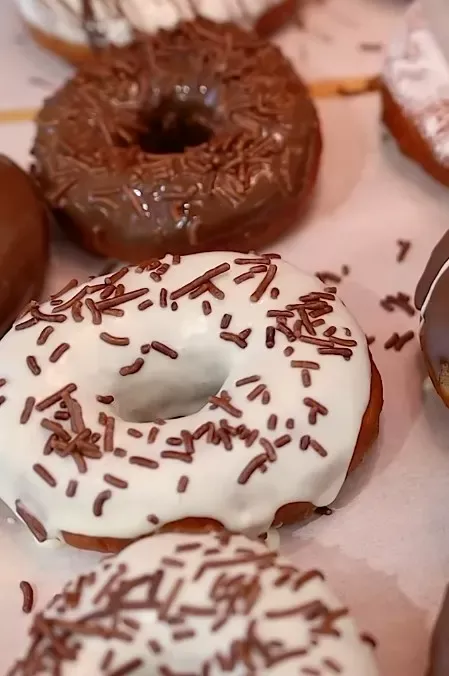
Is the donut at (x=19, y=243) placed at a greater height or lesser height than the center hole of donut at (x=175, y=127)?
lesser

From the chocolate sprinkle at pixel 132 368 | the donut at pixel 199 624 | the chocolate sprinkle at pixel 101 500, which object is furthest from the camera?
the chocolate sprinkle at pixel 132 368

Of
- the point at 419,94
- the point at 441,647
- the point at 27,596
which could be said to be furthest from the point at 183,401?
the point at 419,94

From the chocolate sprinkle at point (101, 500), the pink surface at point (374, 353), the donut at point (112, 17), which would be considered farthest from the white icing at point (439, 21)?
the chocolate sprinkle at point (101, 500)

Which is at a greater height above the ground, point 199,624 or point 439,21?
point 439,21

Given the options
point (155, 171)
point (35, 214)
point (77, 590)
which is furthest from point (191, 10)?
point (77, 590)

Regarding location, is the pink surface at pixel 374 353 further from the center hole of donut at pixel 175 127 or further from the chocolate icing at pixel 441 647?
the center hole of donut at pixel 175 127

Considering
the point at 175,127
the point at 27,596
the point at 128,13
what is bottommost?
the point at 27,596

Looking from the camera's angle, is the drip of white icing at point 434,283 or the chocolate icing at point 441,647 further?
the drip of white icing at point 434,283

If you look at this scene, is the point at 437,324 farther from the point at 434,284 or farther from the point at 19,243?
the point at 19,243
